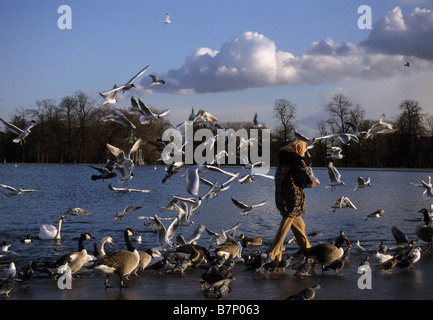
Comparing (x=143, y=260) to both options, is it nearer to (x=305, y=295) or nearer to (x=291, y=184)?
(x=291, y=184)

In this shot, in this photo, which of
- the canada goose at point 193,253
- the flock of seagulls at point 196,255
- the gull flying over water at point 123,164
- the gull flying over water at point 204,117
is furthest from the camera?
the gull flying over water at point 123,164

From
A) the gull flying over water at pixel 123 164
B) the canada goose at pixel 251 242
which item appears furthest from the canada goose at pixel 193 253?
the canada goose at pixel 251 242

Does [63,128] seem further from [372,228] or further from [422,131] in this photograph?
[372,228]

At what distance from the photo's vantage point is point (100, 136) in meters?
93.8

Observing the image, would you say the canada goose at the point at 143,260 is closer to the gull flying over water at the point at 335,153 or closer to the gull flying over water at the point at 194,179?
the gull flying over water at the point at 194,179

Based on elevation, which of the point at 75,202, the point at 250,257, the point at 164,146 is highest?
the point at 164,146

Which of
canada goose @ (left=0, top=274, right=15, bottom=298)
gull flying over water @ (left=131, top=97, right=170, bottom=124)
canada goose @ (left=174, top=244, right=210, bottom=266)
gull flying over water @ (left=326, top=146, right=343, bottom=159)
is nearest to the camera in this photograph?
canada goose @ (left=0, top=274, right=15, bottom=298)

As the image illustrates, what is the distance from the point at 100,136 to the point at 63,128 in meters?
12.2

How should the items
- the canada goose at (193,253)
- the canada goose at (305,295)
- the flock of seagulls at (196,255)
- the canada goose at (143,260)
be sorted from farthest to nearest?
1. the canada goose at (193,253)
2. the canada goose at (143,260)
3. the flock of seagulls at (196,255)
4. the canada goose at (305,295)

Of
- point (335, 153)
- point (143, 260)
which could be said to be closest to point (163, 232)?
point (143, 260)

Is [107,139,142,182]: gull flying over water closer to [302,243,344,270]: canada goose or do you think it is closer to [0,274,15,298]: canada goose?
[0,274,15,298]: canada goose

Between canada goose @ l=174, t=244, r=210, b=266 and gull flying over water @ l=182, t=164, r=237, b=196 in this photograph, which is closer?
gull flying over water @ l=182, t=164, r=237, b=196

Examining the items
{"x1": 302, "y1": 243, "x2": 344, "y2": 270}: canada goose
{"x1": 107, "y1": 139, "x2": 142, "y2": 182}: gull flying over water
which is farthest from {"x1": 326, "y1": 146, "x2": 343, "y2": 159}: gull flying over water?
{"x1": 107, "y1": 139, "x2": 142, "y2": 182}: gull flying over water
